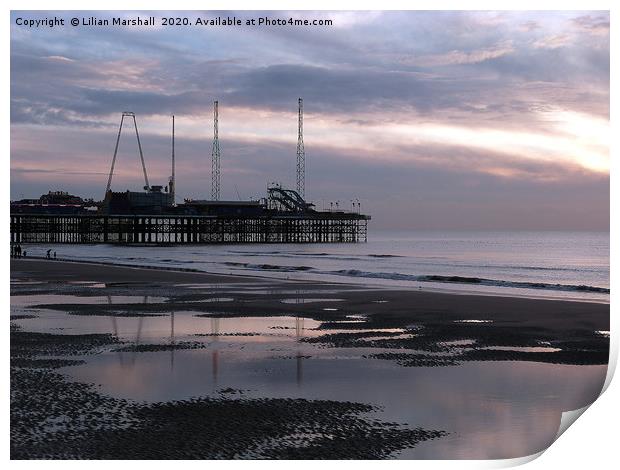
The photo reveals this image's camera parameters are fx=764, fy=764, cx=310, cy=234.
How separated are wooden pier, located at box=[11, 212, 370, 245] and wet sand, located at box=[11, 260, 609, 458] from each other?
9382 cm

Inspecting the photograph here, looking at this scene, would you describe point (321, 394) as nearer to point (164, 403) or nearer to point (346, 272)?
point (164, 403)

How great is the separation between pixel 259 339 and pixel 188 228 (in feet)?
352

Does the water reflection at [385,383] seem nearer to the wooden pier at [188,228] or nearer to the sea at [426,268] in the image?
the sea at [426,268]

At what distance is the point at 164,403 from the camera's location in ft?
25.0

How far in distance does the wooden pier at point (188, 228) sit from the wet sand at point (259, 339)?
93.8 m

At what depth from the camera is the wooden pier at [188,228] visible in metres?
114

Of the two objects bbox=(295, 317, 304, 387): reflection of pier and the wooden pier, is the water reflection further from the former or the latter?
the wooden pier

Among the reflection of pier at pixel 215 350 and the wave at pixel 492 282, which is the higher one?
the reflection of pier at pixel 215 350

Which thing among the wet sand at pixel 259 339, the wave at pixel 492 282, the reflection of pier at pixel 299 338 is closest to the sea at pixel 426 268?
the wave at pixel 492 282

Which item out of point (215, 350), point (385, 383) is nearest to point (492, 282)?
point (215, 350)

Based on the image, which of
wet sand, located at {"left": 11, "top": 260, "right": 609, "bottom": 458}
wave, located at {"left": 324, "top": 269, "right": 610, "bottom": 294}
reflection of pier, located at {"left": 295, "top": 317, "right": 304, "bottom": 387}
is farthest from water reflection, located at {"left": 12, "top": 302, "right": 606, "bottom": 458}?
wave, located at {"left": 324, "top": 269, "right": 610, "bottom": 294}

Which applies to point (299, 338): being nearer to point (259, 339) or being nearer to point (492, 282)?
point (259, 339)

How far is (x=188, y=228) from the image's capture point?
117812mm
